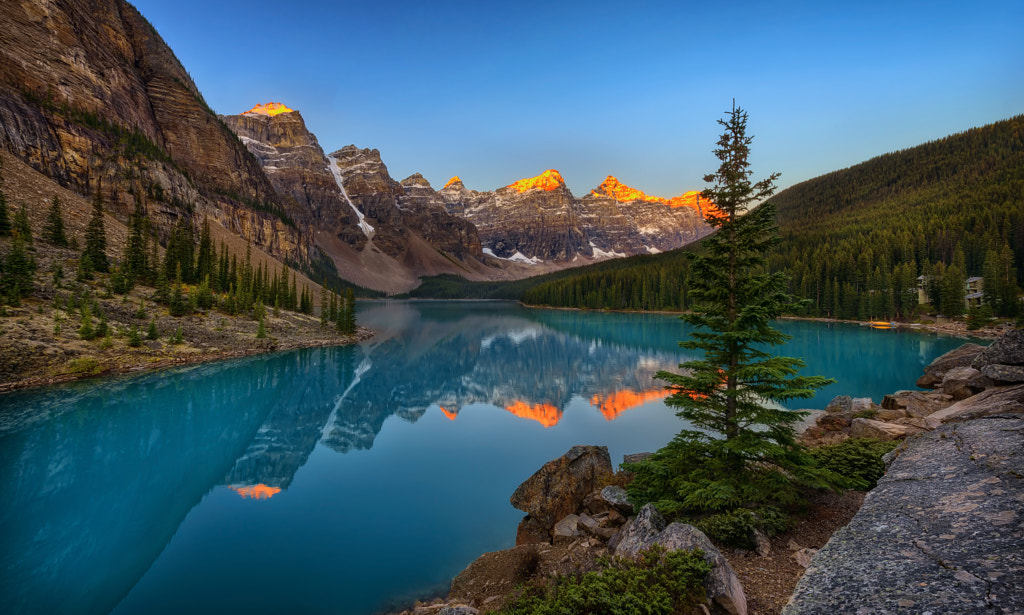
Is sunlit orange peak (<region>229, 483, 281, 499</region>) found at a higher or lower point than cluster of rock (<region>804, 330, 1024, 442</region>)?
lower

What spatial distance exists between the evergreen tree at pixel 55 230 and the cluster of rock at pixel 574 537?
61303 millimetres

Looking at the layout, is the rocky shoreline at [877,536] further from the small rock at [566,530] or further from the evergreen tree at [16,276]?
the evergreen tree at [16,276]

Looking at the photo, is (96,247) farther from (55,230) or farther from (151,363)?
(151,363)

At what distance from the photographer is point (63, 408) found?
Result: 24828 millimetres

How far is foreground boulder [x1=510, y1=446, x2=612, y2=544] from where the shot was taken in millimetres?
12273

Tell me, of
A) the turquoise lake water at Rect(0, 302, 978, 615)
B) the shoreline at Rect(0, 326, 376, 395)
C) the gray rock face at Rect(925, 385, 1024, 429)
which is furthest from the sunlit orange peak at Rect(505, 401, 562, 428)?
the shoreline at Rect(0, 326, 376, 395)

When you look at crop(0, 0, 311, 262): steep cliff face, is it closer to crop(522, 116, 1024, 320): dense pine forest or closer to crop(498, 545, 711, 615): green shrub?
crop(498, 545, 711, 615): green shrub

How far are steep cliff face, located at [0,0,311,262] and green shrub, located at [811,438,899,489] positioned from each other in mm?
105984

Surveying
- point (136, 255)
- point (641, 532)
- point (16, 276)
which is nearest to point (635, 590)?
point (641, 532)

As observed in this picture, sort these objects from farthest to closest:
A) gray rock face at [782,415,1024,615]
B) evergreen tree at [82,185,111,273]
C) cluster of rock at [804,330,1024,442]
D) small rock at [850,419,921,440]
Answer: evergreen tree at [82,185,111,273] < small rock at [850,419,921,440] < cluster of rock at [804,330,1024,442] < gray rock face at [782,415,1024,615]

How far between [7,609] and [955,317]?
319 ft

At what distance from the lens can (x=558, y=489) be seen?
41.8 ft

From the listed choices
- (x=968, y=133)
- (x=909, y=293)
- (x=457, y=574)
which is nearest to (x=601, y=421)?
(x=457, y=574)

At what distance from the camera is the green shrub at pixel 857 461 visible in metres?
9.06
